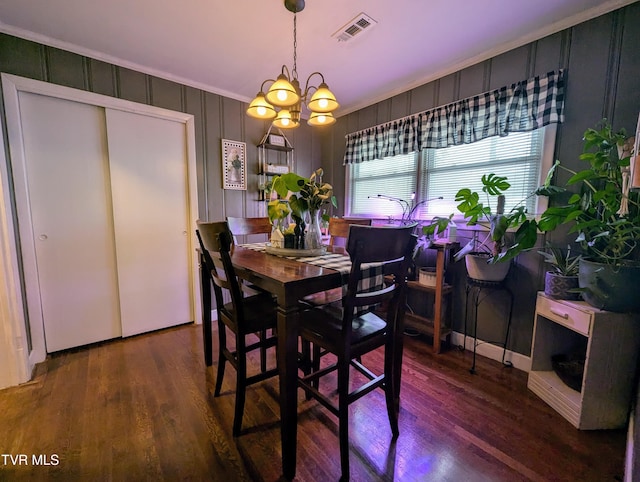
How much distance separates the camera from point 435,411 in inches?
61.8

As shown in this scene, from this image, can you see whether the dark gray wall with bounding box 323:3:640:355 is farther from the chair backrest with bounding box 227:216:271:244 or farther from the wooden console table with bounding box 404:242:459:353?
the chair backrest with bounding box 227:216:271:244

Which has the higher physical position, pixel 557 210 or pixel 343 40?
pixel 343 40

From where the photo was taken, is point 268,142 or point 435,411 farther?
point 268,142

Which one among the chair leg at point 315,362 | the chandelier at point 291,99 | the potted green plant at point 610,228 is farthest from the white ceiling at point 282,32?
the chair leg at point 315,362

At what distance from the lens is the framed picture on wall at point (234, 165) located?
2.83m

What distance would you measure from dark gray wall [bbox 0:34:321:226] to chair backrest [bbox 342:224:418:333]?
7.14ft

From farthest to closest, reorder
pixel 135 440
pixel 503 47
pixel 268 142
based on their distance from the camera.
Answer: pixel 268 142, pixel 503 47, pixel 135 440

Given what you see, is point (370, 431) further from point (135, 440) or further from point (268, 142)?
point (268, 142)

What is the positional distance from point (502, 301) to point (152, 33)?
3294mm

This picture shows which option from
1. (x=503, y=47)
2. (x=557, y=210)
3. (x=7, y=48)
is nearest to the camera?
(x=557, y=210)

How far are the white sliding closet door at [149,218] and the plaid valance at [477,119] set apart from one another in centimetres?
208

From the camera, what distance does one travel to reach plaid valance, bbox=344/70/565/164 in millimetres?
1792

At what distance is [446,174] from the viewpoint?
2461mm

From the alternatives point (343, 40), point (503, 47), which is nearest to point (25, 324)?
A: point (343, 40)
